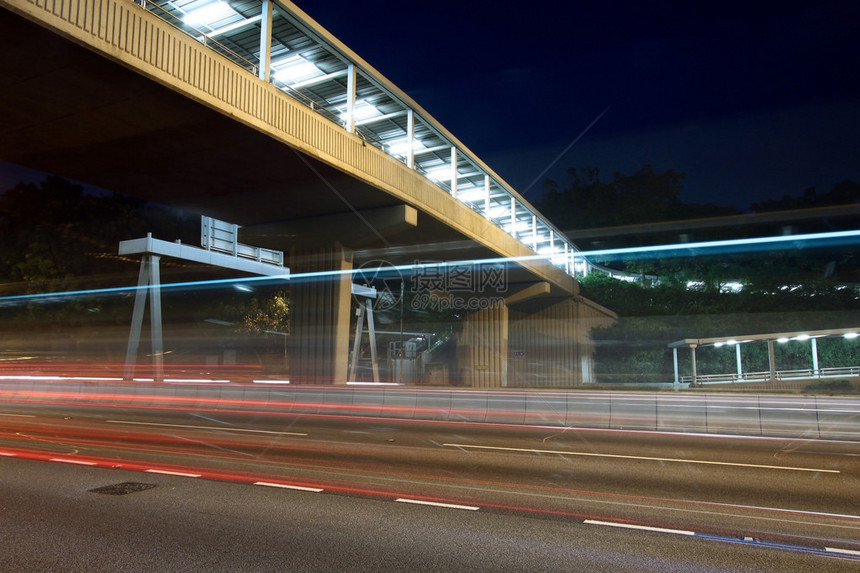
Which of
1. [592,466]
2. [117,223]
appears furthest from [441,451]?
[117,223]

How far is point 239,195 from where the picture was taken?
19.8 m

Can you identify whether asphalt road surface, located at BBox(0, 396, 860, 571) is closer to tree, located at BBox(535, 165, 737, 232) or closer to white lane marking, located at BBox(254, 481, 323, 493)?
white lane marking, located at BBox(254, 481, 323, 493)

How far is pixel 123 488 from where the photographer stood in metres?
8.09

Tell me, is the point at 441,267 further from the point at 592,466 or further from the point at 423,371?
the point at 592,466

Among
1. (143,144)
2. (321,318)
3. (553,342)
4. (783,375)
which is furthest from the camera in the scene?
(553,342)

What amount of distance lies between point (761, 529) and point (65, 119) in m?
15.1

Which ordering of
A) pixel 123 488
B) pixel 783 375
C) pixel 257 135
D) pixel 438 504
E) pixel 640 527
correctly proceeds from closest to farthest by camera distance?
1. pixel 640 527
2. pixel 438 504
3. pixel 123 488
4. pixel 257 135
5. pixel 783 375

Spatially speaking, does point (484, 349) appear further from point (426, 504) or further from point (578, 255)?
point (426, 504)

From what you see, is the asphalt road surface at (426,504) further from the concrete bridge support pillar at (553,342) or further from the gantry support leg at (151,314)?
the concrete bridge support pillar at (553,342)

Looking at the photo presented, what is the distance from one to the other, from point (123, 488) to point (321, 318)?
49.0 feet

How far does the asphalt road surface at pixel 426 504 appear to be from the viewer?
527 centimetres

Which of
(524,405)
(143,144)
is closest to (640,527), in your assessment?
(524,405)

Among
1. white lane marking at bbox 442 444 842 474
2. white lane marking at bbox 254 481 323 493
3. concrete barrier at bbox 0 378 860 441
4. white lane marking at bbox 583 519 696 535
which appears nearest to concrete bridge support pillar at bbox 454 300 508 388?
concrete barrier at bbox 0 378 860 441

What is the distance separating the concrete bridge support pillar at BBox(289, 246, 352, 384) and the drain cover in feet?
46.1
